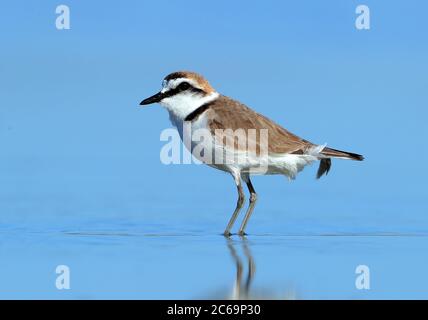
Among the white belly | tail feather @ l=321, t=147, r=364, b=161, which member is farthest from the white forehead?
tail feather @ l=321, t=147, r=364, b=161

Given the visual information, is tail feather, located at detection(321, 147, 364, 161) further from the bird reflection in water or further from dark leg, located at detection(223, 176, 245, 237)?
the bird reflection in water

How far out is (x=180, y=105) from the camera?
10.1 m

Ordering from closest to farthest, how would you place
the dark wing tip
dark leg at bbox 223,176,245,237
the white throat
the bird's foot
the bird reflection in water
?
the bird reflection in water < the bird's foot < dark leg at bbox 223,176,245,237 < the white throat < the dark wing tip

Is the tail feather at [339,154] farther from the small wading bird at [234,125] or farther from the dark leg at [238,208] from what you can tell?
the dark leg at [238,208]

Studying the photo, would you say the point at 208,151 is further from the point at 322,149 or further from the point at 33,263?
the point at 33,263

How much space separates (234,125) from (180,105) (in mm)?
572

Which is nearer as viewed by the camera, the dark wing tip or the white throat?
the white throat

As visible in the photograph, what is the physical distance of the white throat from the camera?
10.1 meters

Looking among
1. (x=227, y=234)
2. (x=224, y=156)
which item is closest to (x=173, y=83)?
(x=224, y=156)

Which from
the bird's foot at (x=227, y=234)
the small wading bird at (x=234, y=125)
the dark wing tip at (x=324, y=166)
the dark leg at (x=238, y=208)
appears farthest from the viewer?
the dark wing tip at (x=324, y=166)

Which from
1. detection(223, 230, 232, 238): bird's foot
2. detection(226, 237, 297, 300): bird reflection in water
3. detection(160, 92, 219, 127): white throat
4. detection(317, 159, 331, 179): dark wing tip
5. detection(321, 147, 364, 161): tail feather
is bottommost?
detection(226, 237, 297, 300): bird reflection in water

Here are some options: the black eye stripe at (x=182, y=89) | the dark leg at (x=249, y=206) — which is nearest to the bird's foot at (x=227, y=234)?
the dark leg at (x=249, y=206)

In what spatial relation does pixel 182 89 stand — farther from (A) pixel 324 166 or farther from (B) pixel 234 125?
(A) pixel 324 166

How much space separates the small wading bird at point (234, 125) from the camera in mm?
9938
